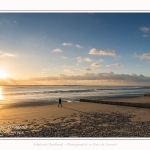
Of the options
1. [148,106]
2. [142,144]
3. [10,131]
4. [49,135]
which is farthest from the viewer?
[148,106]

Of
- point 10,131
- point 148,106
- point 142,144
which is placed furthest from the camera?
point 148,106

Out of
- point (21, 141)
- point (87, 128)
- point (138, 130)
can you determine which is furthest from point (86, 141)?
point (138, 130)

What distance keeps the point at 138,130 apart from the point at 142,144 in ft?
16.8

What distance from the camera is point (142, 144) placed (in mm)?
10141

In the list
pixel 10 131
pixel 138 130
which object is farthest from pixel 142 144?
pixel 10 131

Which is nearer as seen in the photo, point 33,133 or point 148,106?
point 33,133

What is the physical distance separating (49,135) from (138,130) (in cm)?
773

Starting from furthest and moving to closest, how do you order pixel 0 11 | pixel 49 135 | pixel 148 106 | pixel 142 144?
pixel 148 106
pixel 49 135
pixel 0 11
pixel 142 144

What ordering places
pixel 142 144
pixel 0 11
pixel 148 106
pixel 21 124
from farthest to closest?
pixel 148 106, pixel 21 124, pixel 0 11, pixel 142 144

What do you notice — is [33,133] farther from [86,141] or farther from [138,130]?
[138,130]

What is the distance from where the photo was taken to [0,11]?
12.0 metres

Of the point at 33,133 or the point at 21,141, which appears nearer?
the point at 21,141

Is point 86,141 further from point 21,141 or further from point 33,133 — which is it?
point 33,133

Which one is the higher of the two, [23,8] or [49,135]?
[23,8]
